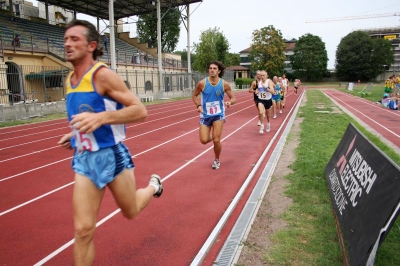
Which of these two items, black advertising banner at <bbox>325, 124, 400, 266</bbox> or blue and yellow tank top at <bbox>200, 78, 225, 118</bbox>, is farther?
blue and yellow tank top at <bbox>200, 78, 225, 118</bbox>

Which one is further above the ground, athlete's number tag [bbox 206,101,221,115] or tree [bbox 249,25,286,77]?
tree [bbox 249,25,286,77]

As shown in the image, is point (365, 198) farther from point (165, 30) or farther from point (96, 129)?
point (165, 30)

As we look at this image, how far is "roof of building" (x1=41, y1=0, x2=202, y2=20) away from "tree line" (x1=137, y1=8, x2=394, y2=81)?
1508cm

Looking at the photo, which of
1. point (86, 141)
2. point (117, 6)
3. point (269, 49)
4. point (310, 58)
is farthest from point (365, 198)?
point (310, 58)

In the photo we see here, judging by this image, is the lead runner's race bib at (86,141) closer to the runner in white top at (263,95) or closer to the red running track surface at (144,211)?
the red running track surface at (144,211)

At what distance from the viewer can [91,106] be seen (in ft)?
8.06

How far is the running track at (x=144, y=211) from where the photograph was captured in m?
3.45

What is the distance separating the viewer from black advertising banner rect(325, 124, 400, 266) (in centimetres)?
249

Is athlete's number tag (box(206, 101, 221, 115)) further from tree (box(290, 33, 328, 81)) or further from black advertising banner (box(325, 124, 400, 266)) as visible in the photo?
tree (box(290, 33, 328, 81))

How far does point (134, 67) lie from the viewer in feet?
109

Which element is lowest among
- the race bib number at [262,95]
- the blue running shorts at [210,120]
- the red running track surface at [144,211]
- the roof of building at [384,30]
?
the red running track surface at [144,211]

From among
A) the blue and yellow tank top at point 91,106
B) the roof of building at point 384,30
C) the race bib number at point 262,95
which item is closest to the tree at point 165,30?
the race bib number at point 262,95

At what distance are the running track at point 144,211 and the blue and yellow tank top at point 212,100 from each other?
3.65 feet

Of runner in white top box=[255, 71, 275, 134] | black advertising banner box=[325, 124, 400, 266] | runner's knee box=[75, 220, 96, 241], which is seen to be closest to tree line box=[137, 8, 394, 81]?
runner in white top box=[255, 71, 275, 134]
